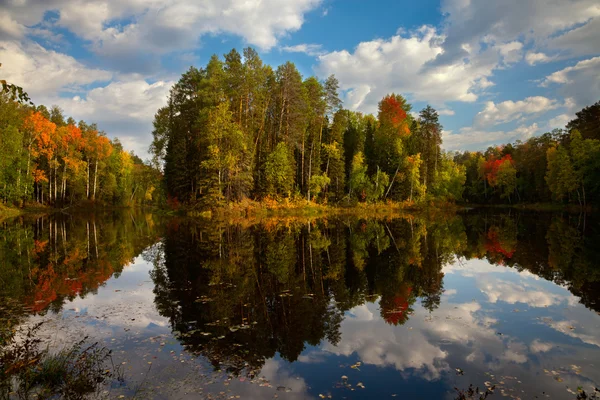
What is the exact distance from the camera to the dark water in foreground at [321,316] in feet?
23.5

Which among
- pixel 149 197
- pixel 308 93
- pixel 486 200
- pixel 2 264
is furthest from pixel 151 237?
pixel 486 200

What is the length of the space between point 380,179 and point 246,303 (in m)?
47.7

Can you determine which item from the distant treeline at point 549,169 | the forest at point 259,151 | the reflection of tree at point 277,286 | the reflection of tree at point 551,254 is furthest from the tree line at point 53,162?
the distant treeline at point 549,169

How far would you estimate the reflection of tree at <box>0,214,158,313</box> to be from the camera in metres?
13.1

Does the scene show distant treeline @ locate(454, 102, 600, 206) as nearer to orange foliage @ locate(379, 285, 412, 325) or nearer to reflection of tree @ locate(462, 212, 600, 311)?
reflection of tree @ locate(462, 212, 600, 311)

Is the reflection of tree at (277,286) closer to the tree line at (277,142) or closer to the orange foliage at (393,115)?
the tree line at (277,142)

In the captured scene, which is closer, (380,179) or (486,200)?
(380,179)

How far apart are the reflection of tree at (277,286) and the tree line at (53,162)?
39.4m

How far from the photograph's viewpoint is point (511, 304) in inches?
491

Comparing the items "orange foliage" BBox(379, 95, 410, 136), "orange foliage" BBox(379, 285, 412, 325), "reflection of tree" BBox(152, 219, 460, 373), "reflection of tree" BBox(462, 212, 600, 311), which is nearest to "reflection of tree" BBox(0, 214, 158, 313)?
"reflection of tree" BBox(152, 219, 460, 373)

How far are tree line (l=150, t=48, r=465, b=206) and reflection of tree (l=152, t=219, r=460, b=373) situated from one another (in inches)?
727

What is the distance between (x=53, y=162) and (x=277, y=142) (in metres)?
38.0

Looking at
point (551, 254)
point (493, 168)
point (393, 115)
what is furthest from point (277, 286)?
point (493, 168)

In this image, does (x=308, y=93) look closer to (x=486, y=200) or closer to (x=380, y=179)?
(x=380, y=179)
